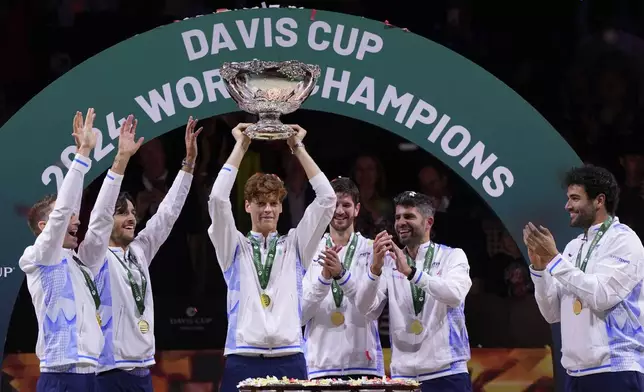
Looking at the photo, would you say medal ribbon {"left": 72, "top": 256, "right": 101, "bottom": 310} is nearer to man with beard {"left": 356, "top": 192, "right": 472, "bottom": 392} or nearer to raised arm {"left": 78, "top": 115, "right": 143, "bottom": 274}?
raised arm {"left": 78, "top": 115, "right": 143, "bottom": 274}

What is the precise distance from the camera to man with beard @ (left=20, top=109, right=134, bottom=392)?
254 inches

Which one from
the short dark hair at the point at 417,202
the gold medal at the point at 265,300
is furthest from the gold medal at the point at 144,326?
the short dark hair at the point at 417,202

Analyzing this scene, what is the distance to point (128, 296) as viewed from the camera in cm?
733

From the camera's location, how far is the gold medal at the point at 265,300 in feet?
23.0

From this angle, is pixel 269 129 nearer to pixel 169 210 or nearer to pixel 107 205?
pixel 107 205

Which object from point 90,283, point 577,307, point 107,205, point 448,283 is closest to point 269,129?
point 107,205

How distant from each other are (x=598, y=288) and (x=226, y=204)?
221cm

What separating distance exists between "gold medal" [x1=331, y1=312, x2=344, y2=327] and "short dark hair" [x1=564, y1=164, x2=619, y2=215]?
1712 millimetres

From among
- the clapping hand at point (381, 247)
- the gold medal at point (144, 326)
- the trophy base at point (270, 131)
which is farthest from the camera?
the gold medal at point (144, 326)

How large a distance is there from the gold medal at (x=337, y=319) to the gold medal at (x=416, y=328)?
0.45 meters

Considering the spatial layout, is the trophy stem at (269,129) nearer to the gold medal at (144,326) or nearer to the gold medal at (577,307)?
the gold medal at (144,326)

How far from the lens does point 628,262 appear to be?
22.6 ft

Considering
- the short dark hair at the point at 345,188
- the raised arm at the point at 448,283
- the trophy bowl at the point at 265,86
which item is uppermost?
the trophy bowl at the point at 265,86

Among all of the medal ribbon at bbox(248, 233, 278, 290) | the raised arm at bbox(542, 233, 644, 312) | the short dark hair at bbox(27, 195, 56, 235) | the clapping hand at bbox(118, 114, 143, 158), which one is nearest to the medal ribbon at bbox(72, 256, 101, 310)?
the short dark hair at bbox(27, 195, 56, 235)
